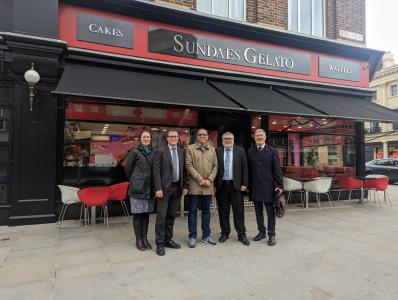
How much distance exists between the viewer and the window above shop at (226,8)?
8.37 metres

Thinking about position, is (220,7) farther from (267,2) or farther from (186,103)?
(186,103)

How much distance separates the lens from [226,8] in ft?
28.3

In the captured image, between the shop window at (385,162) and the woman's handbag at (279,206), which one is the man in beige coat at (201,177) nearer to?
the woman's handbag at (279,206)

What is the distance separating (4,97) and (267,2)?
732cm

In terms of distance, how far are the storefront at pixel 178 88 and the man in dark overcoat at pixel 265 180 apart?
4.47ft

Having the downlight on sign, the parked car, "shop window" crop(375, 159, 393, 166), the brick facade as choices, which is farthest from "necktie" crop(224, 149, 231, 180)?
"shop window" crop(375, 159, 393, 166)

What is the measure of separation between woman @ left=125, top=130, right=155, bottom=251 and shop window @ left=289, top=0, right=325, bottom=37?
7.07 m

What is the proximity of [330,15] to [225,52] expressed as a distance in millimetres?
A: 4520

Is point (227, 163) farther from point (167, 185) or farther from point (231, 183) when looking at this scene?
point (167, 185)

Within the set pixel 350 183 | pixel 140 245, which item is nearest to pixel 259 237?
pixel 140 245

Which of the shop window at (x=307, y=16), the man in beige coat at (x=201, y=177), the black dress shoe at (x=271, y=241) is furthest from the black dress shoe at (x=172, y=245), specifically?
the shop window at (x=307, y=16)

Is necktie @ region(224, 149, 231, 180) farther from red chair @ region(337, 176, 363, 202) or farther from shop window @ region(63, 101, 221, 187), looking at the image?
red chair @ region(337, 176, 363, 202)

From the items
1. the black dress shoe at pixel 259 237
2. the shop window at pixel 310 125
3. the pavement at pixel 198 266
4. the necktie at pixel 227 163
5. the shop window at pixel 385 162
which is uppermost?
the shop window at pixel 310 125

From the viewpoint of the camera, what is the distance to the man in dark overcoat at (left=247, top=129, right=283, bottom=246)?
16.5 ft
